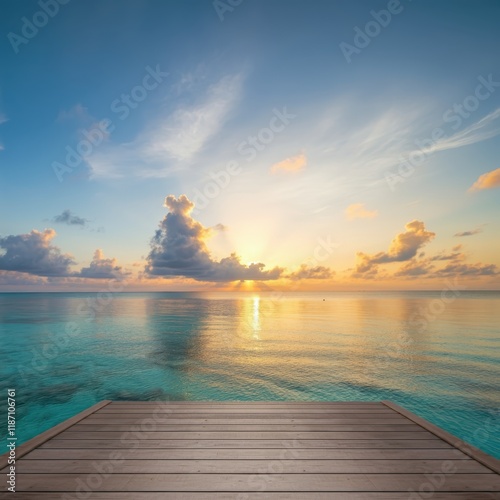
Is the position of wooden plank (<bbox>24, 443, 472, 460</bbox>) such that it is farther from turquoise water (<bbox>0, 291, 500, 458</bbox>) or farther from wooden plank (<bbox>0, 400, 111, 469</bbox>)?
turquoise water (<bbox>0, 291, 500, 458</bbox>)

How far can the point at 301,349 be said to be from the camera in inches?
1044

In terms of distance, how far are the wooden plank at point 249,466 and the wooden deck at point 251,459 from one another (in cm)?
1

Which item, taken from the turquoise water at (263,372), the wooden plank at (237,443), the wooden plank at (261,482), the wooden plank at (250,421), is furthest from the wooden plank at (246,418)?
the turquoise water at (263,372)

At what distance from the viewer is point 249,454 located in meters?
4.52

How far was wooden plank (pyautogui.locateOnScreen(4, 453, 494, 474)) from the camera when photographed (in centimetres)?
411

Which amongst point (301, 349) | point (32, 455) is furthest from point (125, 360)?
point (32, 455)

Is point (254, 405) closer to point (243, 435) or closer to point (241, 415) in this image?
point (241, 415)

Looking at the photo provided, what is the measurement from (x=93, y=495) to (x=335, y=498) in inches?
116

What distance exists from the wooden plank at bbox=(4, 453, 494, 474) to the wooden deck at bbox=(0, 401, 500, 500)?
14 millimetres

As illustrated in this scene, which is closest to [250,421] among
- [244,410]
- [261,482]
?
[244,410]

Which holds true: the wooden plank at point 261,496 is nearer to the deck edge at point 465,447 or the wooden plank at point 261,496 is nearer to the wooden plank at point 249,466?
the wooden plank at point 249,466

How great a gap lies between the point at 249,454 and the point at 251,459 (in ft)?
0.42

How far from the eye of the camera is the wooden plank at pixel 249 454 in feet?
14.6

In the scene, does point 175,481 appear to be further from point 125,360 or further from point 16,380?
point 125,360
